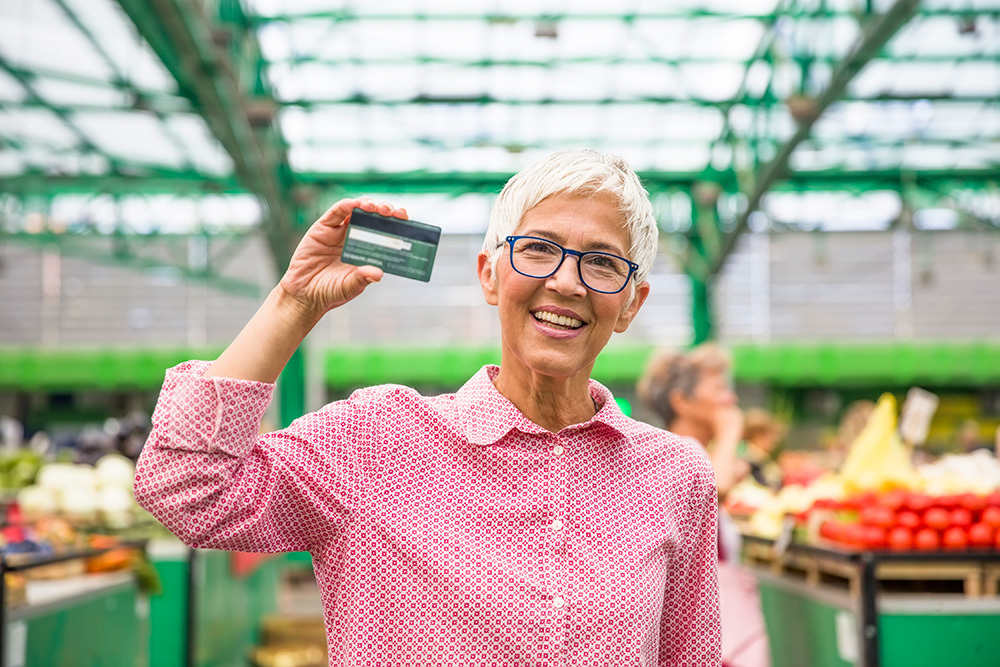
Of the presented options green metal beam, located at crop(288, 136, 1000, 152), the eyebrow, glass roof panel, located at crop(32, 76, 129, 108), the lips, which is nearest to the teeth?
the lips

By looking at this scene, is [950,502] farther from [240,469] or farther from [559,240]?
[240,469]

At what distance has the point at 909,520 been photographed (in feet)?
12.1

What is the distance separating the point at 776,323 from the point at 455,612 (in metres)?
19.8

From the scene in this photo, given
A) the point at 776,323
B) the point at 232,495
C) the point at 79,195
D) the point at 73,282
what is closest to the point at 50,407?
the point at 73,282

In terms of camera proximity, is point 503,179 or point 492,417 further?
point 503,179

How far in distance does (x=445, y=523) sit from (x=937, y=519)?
294 centimetres

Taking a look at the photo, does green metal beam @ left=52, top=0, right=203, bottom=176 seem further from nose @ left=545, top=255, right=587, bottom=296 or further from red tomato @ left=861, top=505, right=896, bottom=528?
nose @ left=545, top=255, right=587, bottom=296

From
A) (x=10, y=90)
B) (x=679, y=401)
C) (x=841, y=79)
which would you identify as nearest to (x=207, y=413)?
(x=679, y=401)

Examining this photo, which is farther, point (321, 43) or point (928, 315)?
point (928, 315)

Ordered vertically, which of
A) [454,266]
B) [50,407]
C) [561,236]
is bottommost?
[50,407]

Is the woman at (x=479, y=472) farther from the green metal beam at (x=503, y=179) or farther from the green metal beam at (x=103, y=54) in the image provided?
the green metal beam at (x=503, y=179)

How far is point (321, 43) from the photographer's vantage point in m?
11.2

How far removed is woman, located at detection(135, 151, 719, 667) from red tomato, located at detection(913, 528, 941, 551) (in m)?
2.52

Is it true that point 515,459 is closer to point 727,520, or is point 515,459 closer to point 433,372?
point 727,520
